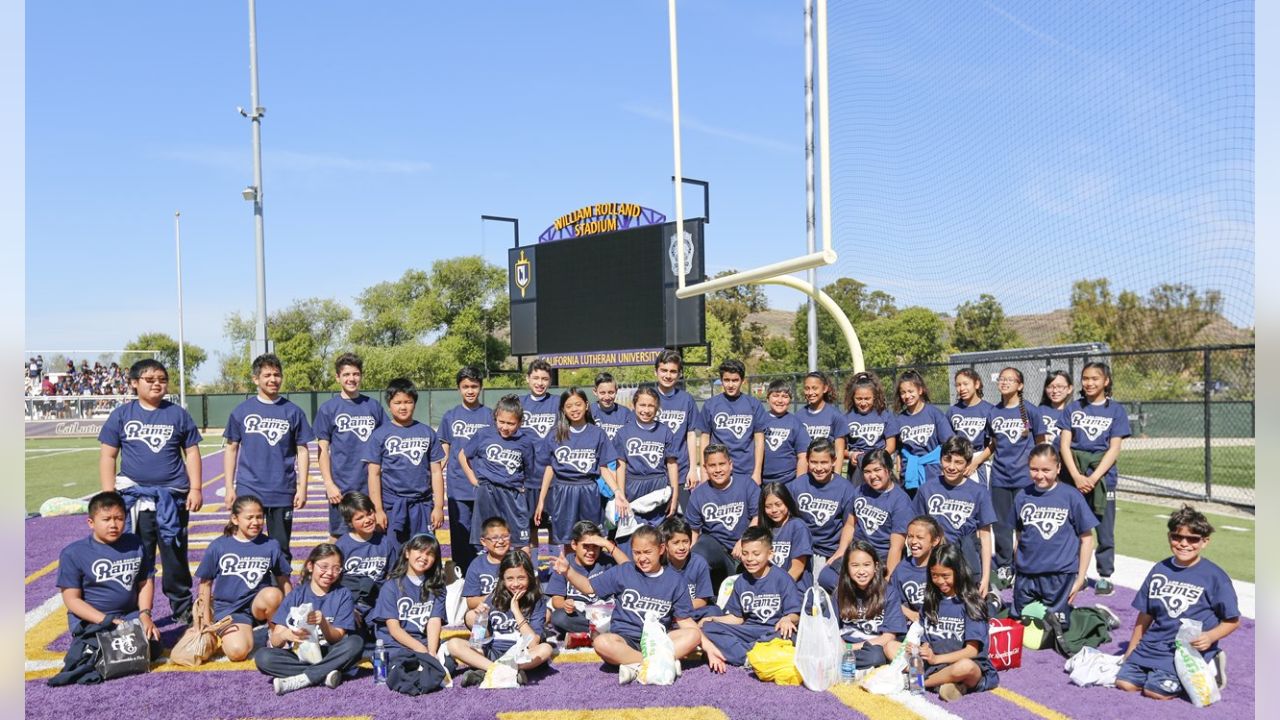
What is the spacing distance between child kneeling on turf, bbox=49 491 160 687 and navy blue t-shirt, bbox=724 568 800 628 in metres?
3.36

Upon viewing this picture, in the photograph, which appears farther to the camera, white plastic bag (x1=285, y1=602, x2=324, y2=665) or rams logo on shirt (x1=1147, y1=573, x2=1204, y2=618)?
white plastic bag (x1=285, y1=602, x2=324, y2=665)

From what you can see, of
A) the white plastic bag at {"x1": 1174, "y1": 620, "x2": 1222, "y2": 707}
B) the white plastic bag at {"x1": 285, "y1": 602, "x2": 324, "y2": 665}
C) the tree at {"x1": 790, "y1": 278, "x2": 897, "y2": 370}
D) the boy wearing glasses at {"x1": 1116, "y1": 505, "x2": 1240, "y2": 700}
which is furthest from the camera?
the tree at {"x1": 790, "y1": 278, "x2": 897, "y2": 370}

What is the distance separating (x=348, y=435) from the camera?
6023 mm

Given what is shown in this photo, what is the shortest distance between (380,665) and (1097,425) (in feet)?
16.6

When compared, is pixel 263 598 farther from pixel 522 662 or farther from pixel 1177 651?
pixel 1177 651

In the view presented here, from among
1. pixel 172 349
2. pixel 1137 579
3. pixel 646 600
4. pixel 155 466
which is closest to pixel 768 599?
pixel 646 600

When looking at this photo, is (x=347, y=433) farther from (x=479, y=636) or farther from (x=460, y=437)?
(x=479, y=636)

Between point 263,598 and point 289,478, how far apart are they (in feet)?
2.97

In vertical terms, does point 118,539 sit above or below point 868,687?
above

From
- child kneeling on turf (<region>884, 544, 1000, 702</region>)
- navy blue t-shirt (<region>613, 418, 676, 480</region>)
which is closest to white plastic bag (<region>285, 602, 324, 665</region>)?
navy blue t-shirt (<region>613, 418, 676, 480</region>)

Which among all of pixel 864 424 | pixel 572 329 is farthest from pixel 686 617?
pixel 572 329

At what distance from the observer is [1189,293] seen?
28.6 meters

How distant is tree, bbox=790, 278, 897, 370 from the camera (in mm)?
48281

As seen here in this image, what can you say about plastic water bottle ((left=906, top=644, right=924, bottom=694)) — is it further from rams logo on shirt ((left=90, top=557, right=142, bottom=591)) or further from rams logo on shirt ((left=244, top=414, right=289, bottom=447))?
rams logo on shirt ((left=90, top=557, right=142, bottom=591))
